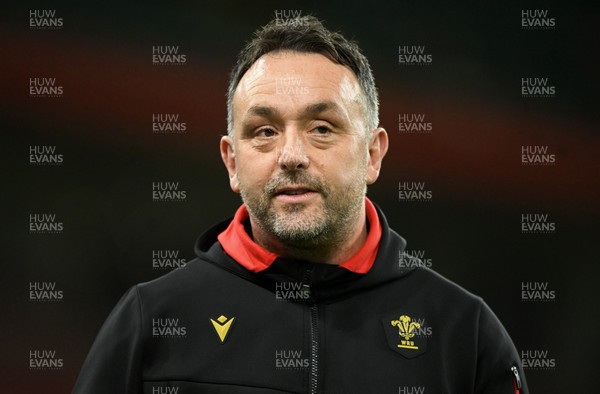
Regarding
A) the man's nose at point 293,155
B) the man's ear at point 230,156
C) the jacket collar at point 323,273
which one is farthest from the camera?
the man's ear at point 230,156

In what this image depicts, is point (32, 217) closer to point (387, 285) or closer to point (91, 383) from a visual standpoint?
point (91, 383)

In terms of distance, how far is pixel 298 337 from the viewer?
245cm

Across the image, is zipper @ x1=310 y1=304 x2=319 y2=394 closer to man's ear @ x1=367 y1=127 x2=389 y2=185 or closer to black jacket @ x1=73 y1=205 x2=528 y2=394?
black jacket @ x1=73 y1=205 x2=528 y2=394

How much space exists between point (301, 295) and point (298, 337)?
0.14 meters

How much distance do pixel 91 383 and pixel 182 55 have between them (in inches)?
82.9

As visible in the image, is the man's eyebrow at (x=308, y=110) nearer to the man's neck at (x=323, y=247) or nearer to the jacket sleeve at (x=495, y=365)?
the man's neck at (x=323, y=247)

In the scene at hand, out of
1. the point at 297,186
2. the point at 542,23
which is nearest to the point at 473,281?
the point at 542,23

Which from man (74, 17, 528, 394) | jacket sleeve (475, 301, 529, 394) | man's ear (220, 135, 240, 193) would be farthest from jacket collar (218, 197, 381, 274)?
jacket sleeve (475, 301, 529, 394)

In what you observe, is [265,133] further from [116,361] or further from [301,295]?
[116,361]

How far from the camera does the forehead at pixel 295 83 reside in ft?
8.10

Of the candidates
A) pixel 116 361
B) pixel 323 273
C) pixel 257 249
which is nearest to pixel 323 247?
pixel 323 273

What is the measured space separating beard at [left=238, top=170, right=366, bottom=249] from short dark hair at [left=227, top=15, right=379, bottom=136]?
0.31 meters

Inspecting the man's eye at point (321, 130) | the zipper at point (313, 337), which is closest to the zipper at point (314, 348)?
the zipper at point (313, 337)

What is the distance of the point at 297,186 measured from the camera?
2.42 meters
